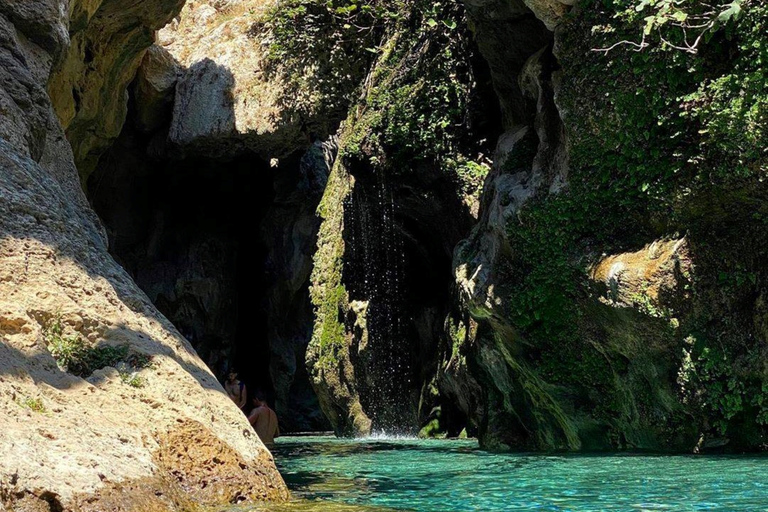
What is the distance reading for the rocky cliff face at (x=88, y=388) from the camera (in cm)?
405

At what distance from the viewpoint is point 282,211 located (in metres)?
22.8

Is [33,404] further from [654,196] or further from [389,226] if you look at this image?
[389,226]

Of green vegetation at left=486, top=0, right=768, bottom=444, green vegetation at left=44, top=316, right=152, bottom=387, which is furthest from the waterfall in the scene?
green vegetation at left=44, top=316, right=152, bottom=387

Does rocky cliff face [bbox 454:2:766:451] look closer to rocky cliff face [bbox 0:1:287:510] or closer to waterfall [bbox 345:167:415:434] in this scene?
waterfall [bbox 345:167:415:434]

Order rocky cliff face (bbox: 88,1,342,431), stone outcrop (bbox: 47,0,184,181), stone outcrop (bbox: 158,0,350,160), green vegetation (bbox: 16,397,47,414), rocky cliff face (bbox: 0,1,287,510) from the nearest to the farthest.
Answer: rocky cliff face (bbox: 0,1,287,510), green vegetation (bbox: 16,397,47,414), stone outcrop (bbox: 47,0,184,181), stone outcrop (bbox: 158,0,350,160), rocky cliff face (bbox: 88,1,342,431)

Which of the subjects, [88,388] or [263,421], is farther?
[263,421]

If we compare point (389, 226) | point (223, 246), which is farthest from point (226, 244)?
point (389, 226)

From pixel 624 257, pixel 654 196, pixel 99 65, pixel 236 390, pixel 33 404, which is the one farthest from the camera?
pixel 236 390

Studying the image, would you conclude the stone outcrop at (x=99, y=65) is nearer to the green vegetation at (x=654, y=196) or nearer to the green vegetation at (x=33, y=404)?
the green vegetation at (x=654, y=196)

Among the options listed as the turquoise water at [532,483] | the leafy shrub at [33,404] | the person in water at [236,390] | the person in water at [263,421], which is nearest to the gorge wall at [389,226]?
the leafy shrub at [33,404]

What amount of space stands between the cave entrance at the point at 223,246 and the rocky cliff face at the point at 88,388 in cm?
1482

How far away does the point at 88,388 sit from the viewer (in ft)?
16.1

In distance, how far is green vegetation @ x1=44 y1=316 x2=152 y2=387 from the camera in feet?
16.5

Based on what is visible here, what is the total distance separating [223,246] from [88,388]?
18.7 m
